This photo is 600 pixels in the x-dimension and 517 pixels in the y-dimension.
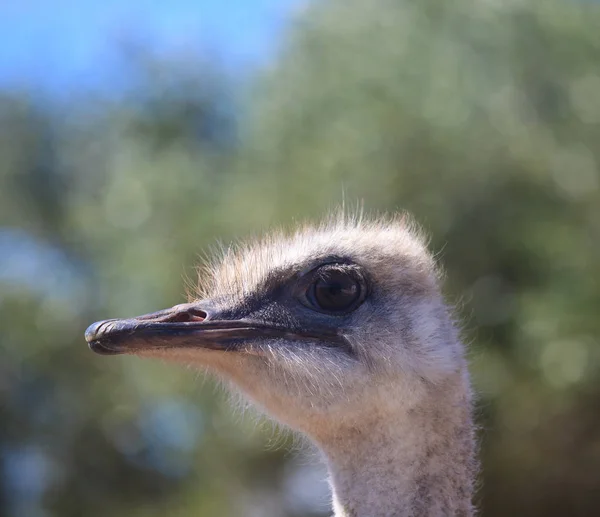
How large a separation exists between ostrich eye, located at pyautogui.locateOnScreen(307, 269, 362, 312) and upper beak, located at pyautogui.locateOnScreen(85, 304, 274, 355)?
0.13m

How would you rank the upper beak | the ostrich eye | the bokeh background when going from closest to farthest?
the upper beak → the ostrich eye → the bokeh background

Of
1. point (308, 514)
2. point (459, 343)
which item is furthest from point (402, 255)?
point (308, 514)

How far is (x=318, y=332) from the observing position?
2.07 meters

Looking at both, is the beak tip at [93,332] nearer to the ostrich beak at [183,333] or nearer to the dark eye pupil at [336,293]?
the ostrich beak at [183,333]

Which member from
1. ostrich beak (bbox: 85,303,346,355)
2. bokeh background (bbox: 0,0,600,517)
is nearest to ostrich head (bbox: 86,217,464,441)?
ostrich beak (bbox: 85,303,346,355)

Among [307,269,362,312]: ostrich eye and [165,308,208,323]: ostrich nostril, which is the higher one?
[307,269,362,312]: ostrich eye

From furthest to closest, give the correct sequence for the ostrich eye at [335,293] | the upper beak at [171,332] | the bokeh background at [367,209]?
1. the bokeh background at [367,209]
2. the ostrich eye at [335,293]
3. the upper beak at [171,332]

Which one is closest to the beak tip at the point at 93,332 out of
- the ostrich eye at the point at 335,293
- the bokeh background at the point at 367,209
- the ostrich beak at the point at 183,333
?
the ostrich beak at the point at 183,333

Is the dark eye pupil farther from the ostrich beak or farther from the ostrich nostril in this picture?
the ostrich nostril

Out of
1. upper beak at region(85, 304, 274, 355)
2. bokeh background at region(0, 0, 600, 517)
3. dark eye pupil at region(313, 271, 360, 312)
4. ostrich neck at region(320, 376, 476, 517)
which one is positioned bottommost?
ostrich neck at region(320, 376, 476, 517)

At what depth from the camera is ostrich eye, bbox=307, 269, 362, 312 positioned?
2.10m

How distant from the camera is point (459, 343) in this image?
222 centimetres

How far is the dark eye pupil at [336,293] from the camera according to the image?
6.89 ft

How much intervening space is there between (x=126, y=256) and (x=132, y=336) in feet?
29.5
